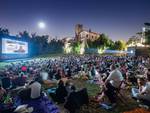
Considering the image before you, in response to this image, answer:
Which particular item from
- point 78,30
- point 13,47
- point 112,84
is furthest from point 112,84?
point 78,30

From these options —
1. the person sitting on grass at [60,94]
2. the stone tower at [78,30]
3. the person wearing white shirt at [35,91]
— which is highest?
the stone tower at [78,30]

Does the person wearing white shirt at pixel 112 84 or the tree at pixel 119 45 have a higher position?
the tree at pixel 119 45

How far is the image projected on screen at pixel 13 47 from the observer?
86.4ft

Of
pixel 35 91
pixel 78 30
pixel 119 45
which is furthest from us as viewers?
pixel 78 30

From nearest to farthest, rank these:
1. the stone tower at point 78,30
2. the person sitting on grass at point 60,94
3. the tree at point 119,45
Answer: the person sitting on grass at point 60,94, the tree at point 119,45, the stone tower at point 78,30

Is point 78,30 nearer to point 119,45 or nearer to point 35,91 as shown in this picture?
point 119,45

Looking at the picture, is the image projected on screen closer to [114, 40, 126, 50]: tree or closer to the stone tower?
[114, 40, 126, 50]: tree

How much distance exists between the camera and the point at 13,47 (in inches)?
1136

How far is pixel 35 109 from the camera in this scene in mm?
7867

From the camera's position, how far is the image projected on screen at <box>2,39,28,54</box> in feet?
86.4

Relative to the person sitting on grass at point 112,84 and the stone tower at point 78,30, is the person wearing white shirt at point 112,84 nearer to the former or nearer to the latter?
the person sitting on grass at point 112,84

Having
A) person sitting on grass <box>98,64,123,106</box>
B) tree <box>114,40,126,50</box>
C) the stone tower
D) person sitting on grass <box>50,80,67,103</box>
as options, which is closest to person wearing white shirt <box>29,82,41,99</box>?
person sitting on grass <box>50,80,67,103</box>

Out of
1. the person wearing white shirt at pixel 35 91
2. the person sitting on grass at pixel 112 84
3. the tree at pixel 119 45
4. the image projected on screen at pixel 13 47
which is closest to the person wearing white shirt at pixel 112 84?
the person sitting on grass at pixel 112 84

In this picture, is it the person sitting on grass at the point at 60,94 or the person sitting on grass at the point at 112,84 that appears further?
the person sitting on grass at the point at 60,94
